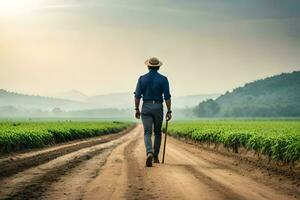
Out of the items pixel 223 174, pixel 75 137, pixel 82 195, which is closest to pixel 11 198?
pixel 82 195

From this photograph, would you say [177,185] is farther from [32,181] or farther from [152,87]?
[152,87]

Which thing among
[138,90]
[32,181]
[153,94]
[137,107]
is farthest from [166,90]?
[32,181]

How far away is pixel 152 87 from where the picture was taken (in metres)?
13.8

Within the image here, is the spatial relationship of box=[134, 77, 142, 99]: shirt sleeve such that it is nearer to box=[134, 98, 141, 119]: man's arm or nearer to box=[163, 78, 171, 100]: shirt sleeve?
box=[134, 98, 141, 119]: man's arm

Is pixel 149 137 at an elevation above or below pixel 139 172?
above

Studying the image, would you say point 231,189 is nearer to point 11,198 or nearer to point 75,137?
point 11,198

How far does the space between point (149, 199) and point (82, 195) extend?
1180mm

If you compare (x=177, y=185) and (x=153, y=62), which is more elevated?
(x=153, y=62)

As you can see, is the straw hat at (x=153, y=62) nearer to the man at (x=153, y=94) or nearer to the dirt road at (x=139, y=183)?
the man at (x=153, y=94)

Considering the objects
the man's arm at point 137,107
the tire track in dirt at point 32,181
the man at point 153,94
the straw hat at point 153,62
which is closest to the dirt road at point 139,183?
the tire track in dirt at point 32,181

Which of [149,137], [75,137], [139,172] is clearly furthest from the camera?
[75,137]

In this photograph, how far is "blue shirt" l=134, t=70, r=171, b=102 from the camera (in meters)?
13.8

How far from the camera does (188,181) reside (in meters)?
9.40

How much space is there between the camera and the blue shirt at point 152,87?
45.3 ft
